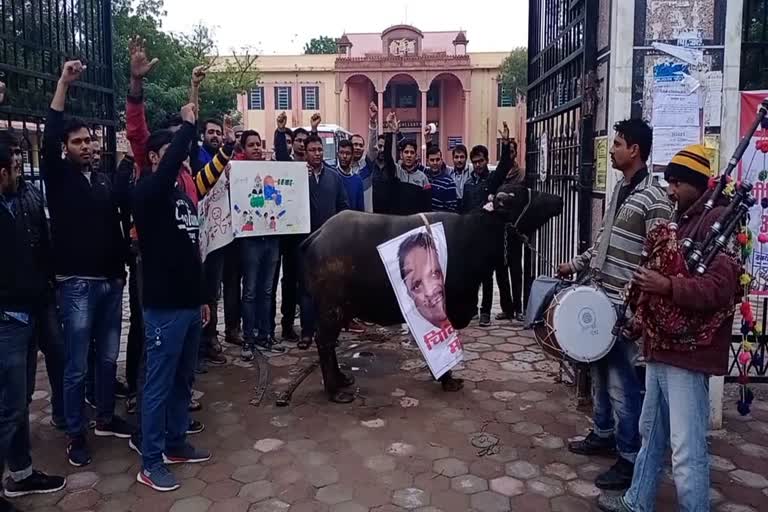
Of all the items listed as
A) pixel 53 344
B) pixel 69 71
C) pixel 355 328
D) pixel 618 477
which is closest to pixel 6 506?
pixel 53 344

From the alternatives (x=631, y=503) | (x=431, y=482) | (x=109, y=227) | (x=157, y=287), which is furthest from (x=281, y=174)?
(x=631, y=503)

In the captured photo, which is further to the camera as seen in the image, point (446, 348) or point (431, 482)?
point (446, 348)

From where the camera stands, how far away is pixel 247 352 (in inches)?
246

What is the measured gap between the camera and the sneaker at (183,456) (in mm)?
4082

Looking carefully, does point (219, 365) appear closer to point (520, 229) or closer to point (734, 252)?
point (520, 229)

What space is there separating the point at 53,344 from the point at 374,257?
2.32 m

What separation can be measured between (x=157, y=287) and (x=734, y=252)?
3.01 meters

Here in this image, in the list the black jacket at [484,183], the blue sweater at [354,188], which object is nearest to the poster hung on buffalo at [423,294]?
the black jacket at [484,183]

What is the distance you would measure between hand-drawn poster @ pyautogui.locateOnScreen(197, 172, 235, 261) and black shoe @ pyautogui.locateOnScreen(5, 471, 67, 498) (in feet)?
8.42

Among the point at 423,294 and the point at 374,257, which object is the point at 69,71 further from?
the point at 423,294

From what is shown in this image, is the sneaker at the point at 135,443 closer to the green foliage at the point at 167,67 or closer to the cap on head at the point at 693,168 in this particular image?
the cap on head at the point at 693,168

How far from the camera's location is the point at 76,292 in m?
4.06

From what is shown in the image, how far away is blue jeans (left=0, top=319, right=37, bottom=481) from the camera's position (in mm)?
3455

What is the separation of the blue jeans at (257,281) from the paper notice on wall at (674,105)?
366cm
